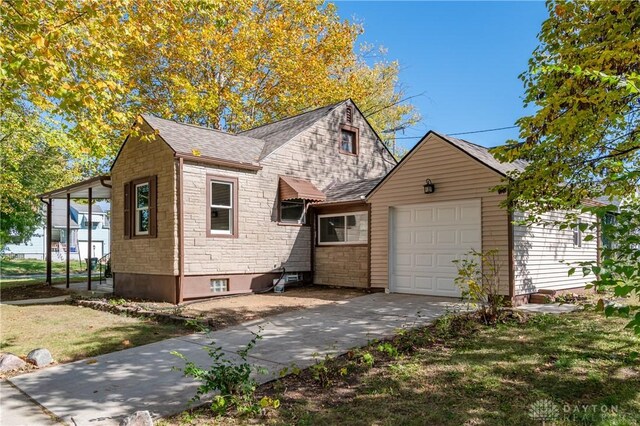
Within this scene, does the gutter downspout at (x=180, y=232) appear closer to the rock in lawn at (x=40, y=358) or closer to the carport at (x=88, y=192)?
the carport at (x=88, y=192)

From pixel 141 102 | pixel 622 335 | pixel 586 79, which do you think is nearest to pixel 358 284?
pixel 622 335

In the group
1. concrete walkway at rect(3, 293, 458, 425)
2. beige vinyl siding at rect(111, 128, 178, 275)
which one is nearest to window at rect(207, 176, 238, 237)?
beige vinyl siding at rect(111, 128, 178, 275)

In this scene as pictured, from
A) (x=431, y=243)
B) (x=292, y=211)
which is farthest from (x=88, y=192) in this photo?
(x=431, y=243)

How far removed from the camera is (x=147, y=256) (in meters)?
12.2

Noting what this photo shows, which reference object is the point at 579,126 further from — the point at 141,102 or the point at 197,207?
the point at 141,102

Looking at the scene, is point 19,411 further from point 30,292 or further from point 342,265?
point 30,292

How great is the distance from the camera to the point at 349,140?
675 inches

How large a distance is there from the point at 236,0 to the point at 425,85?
17510 millimetres

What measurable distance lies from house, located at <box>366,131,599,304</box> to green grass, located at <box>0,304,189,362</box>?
6288mm

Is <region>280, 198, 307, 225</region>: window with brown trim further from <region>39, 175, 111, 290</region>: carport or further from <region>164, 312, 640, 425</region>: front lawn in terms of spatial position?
<region>164, 312, 640, 425</region>: front lawn

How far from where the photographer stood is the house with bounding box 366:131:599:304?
9.72 m

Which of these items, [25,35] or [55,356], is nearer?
[55,356]

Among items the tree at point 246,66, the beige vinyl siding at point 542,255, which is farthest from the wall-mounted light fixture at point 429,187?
the tree at point 246,66

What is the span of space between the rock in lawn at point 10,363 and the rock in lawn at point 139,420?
309 centimetres
